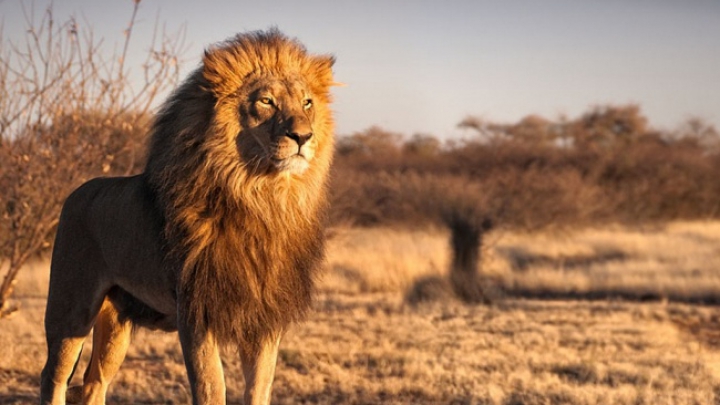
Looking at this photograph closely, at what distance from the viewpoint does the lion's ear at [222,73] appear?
4762 millimetres

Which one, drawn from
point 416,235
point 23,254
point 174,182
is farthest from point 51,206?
point 416,235

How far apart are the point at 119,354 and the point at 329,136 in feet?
6.18

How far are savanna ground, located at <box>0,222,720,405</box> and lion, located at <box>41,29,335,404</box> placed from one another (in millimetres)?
2004

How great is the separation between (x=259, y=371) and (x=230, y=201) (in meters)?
0.85

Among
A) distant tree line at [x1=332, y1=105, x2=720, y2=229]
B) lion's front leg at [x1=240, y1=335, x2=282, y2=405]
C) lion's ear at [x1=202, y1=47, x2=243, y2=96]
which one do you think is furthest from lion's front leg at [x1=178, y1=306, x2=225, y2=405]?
distant tree line at [x1=332, y1=105, x2=720, y2=229]

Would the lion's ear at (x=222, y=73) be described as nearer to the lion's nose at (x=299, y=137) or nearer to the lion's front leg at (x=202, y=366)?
the lion's nose at (x=299, y=137)

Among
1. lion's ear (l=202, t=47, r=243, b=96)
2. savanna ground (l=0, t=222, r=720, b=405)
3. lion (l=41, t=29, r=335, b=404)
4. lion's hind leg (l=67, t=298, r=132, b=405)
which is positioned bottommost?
savanna ground (l=0, t=222, r=720, b=405)

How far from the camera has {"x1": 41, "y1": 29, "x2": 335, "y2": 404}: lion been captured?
4.70 metres

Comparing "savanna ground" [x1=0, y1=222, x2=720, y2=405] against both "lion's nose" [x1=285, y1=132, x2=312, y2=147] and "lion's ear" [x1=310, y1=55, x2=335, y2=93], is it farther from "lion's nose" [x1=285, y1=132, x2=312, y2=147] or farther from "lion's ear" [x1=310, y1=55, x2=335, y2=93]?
"lion's nose" [x1=285, y1=132, x2=312, y2=147]

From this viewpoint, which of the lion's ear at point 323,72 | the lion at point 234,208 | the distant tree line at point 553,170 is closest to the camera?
the lion at point 234,208

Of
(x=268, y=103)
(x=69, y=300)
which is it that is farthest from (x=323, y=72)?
(x=69, y=300)

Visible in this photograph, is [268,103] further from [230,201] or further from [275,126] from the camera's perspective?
[230,201]

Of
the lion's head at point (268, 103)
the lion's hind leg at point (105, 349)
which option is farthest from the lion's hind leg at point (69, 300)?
the lion's head at point (268, 103)

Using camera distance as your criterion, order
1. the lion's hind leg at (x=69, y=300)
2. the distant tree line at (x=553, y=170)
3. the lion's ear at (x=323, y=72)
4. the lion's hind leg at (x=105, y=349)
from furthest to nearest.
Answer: the distant tree line at (x=553, y=170)
the lion's hind leg at (x=105, y=349)
the lion's hind leg at (x=69, y=300)
the lion's ear at (x=323, y=72)
